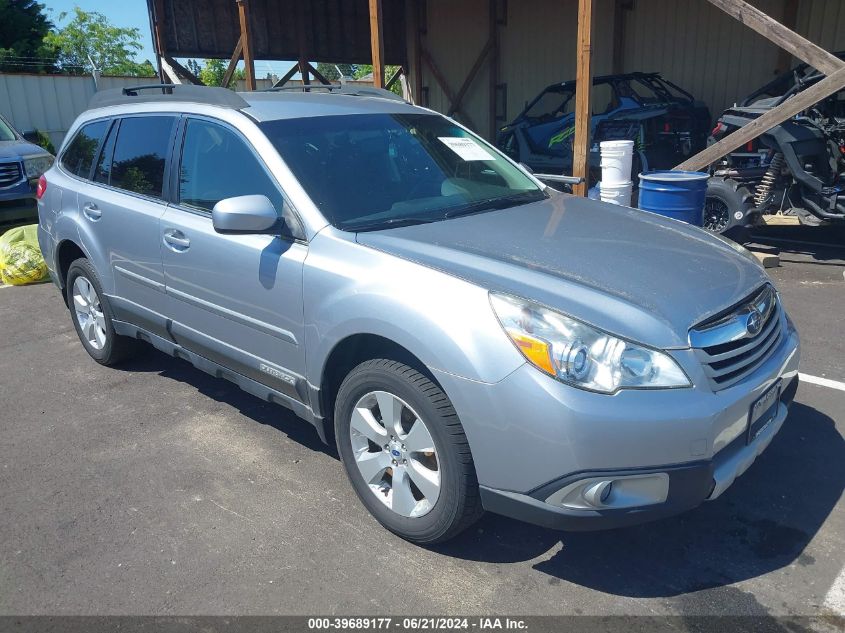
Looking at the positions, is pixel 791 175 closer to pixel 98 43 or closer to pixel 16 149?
pixel 16 149

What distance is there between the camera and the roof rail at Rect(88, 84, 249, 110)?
12.6 feet

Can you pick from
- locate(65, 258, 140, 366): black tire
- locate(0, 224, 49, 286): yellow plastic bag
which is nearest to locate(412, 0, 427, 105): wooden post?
locate(0, 224, 49, 286): yellow plastic bag

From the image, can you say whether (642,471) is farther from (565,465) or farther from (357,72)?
(357,72)

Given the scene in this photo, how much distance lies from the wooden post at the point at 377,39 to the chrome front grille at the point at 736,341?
7.24 m

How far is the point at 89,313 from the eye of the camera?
5.16 metres

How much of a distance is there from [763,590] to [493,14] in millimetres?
13636

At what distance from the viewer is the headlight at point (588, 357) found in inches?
96.3

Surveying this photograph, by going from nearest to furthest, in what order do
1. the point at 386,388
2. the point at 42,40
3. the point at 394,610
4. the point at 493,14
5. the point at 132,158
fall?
the point at 394,610 < the point at 386,388 < the point at 132,158 < the point at 493,14 < the point at 42,40

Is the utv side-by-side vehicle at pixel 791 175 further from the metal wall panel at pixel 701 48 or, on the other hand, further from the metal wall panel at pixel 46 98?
the metal wall panel at pixel 46 98

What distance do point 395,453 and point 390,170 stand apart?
1485 mm

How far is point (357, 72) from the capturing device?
55.5 metres

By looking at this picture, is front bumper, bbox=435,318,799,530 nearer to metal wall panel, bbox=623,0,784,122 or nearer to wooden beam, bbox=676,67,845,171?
wooden beam, bbox=676,67,845,171

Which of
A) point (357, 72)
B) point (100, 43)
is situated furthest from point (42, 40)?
point (357, 72)

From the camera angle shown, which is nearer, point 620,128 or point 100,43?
point 620,128
